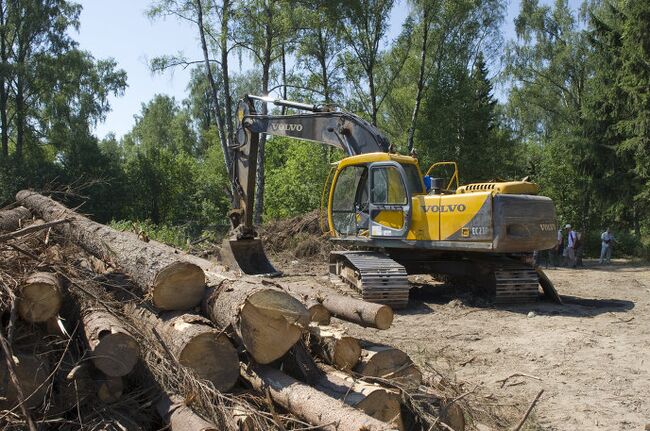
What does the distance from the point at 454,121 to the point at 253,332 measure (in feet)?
72.0

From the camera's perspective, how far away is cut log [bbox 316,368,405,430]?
3.89 m

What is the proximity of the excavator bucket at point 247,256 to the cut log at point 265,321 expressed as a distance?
7950 mm

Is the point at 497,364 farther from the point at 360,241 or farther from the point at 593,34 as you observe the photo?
the point at 593,34

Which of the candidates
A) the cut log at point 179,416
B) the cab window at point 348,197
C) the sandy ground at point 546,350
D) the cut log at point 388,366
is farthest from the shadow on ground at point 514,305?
the cut log at point 179,416

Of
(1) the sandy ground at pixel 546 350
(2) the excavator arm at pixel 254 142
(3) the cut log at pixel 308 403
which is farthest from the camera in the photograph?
(2) the excavator arm at pixel 254 142

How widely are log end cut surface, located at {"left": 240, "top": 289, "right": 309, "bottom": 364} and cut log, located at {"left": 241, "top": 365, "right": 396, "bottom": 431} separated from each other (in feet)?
0.40

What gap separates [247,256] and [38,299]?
27.2 ft

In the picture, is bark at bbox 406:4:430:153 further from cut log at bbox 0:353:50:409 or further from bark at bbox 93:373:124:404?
cut log at bbox 0:353:50:409

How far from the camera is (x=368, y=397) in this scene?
12.9 feet

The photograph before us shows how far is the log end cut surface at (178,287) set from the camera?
4.58m

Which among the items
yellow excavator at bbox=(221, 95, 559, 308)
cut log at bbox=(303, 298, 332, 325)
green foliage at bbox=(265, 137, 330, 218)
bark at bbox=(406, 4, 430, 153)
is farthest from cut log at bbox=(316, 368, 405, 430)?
green foliage at bbox=(265, 137, 330, 218)

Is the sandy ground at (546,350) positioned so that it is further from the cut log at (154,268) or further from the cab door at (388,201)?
the cut log at (154,268)

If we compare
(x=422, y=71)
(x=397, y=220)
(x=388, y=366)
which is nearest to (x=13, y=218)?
(x=397, y=220)

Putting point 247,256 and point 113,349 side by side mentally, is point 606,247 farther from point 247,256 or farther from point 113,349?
point 113,349
